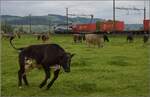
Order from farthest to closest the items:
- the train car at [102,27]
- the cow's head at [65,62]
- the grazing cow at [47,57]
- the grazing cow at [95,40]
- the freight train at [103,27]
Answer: the train car at [102,27], the freight train at [103,27], the grazing cow at [95,40], the grazing cow at [47,57], the cow's head at [65,62]

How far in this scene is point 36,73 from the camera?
52.0ft

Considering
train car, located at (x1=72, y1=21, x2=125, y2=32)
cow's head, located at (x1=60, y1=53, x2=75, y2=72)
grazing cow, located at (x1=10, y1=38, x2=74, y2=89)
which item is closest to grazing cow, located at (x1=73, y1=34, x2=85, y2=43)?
train car, located at (x1=72, y1=21, x2=125, y2=32)

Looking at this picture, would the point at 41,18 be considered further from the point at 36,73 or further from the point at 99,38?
the point at 36,73

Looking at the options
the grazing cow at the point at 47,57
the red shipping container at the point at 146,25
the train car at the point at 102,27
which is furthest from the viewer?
the train car at the point at 102,27

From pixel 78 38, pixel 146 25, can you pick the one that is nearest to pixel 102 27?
pixel 146 25

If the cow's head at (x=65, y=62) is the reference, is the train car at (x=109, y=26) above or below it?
above

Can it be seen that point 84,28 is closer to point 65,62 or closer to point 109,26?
point 109,26

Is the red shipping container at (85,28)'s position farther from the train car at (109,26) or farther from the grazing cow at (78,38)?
the grazing cow at (78,38)

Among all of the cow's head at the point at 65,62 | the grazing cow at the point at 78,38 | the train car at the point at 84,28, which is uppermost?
the train car at the point at 84,28

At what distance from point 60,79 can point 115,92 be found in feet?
9.11

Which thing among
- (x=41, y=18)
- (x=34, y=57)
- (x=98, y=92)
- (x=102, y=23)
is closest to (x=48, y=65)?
(x=34, y=57)

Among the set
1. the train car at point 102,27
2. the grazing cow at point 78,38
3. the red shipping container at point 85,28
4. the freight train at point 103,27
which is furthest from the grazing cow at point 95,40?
the red shipping container at point 85,28

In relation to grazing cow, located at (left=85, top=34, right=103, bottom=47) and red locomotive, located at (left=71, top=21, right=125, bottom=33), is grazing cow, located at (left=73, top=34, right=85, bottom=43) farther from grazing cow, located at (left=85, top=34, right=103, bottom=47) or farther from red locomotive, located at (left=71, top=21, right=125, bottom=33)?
red locomotive, located at (left=71, top=21, right=125, bottom=33)

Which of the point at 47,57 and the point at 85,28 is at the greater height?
the point at 85,28
